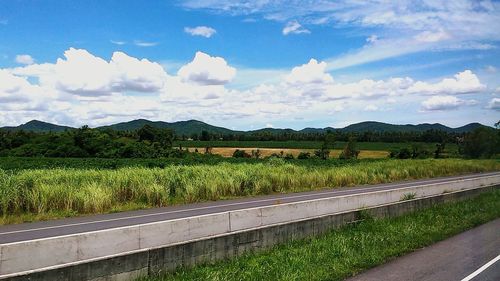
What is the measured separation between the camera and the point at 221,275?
8.69 meters

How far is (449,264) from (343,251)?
7.16 ft

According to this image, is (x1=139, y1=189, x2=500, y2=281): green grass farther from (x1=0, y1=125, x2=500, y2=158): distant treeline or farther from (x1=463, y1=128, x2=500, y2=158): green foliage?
(x1=463, y1=128, x2=500, y2=158): green foliage

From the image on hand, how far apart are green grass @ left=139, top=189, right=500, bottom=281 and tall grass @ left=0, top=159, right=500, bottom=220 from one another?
10487 mm

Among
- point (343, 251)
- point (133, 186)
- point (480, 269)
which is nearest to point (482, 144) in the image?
point (133, 186)

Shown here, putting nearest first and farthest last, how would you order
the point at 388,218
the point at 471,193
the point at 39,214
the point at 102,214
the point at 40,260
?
the point at 40,260 < the point at 388,218 < the point at 39,214 < the point at 102,214 < the point at 471,193

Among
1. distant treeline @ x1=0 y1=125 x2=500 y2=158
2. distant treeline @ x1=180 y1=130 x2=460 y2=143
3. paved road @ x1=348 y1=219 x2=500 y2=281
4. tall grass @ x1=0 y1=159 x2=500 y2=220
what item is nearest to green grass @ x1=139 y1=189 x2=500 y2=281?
paved road @ x1=348 y1=219 x2=500 y2=281

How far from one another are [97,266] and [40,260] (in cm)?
127

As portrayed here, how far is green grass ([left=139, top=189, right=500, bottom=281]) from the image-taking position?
892 cm

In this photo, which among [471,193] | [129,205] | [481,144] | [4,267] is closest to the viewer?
[4,267]

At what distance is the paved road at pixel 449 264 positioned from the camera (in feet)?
29.6

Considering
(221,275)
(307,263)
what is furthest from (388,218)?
(221,275)

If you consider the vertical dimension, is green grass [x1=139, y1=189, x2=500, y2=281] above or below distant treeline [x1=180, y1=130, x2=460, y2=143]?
below

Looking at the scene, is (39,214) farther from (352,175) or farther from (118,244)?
(352,175)

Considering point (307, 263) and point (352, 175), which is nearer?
point (307, 263)
